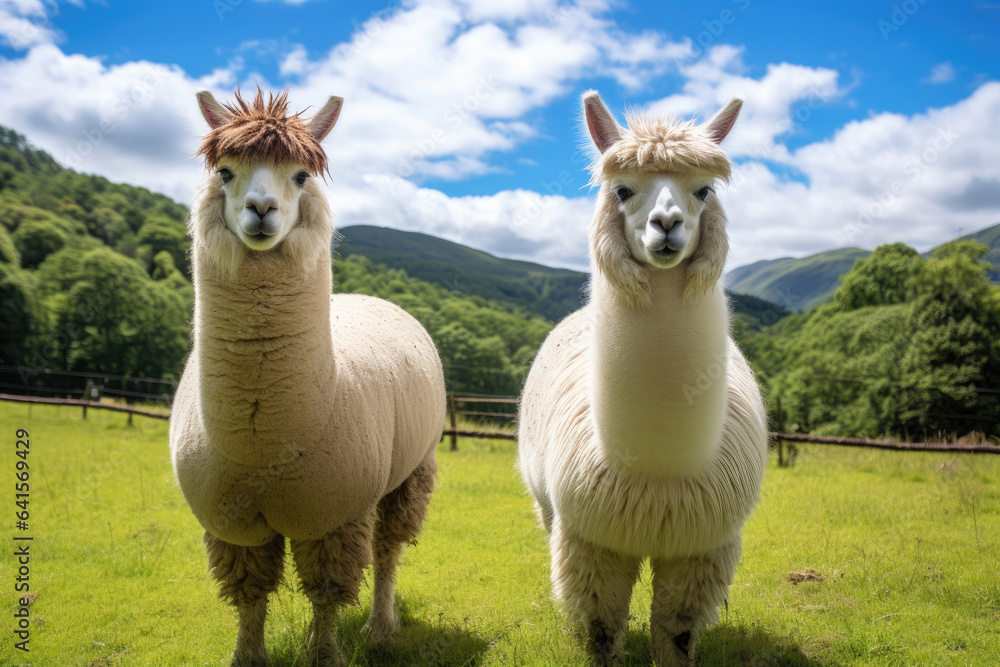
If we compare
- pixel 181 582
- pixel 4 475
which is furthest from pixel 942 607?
pixel 4 475

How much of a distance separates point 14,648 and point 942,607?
21.3ft

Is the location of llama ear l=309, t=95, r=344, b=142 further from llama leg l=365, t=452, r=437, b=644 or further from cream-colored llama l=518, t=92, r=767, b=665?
llama leg l=365, t=452, r=437, b=644

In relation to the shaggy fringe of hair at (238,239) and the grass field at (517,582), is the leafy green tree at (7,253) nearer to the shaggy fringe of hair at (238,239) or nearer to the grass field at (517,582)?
the grass field at (517,582)

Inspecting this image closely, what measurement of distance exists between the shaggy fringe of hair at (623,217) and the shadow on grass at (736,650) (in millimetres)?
2297

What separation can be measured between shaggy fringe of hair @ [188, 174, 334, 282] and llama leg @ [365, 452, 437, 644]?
2095mm

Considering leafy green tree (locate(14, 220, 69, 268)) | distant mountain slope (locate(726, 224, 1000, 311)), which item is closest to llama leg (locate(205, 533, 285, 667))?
leafy green tree (locate(14, 220, 69, 268))

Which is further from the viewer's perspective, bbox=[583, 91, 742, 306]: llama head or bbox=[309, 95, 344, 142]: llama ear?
bbox=[309, 95, 344, 142]: llama ear

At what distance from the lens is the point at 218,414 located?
2.69 meters

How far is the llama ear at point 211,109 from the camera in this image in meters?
2.81

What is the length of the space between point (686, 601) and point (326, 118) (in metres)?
3.22

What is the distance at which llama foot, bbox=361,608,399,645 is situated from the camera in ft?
13.0

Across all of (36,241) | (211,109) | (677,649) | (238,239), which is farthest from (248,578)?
(36,241)

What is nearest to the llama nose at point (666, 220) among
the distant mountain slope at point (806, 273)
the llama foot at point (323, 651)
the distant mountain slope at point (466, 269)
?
the llama foot at point (323, 651)

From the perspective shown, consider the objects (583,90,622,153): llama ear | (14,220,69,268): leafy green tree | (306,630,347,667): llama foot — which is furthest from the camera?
(14,220,69,268): leafy green tree
